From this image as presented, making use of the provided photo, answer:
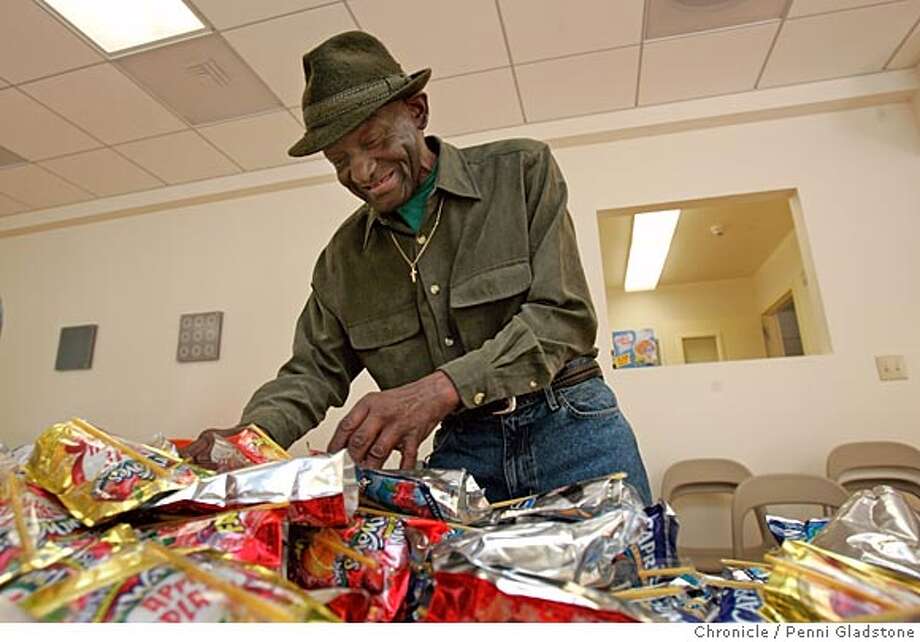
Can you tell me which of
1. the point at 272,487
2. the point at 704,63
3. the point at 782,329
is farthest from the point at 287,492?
the point at 782,329

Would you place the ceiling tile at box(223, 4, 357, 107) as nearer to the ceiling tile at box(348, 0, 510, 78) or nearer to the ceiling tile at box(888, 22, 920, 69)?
the ceiling tile at box(348, 0, 510, 78)

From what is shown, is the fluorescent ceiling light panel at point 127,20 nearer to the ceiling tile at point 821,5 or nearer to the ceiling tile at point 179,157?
the ceiling tile at point 179,157

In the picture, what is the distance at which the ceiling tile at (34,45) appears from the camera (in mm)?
1829

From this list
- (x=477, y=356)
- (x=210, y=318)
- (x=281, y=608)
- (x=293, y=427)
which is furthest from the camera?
(x=210, y=318)

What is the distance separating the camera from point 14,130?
2.46m

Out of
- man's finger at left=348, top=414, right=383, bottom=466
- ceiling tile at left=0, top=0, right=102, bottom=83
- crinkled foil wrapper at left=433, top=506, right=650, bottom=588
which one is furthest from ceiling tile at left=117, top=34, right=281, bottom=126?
crinkled foil wrapper at left=433, top=506, right=650, bottom=588

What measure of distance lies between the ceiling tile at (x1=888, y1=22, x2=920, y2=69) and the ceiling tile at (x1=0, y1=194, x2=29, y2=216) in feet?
15.2

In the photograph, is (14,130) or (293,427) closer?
(293,427)

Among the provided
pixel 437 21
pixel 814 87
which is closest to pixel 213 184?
pixel 437 21

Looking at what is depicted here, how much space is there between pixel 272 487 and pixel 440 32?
2044mm

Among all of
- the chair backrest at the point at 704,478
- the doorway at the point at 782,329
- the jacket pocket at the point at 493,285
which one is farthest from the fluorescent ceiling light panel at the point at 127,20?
the doorway at the point at 782,329

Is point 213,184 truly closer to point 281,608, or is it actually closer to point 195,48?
point 195,48

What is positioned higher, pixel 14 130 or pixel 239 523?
pixel 14 130
